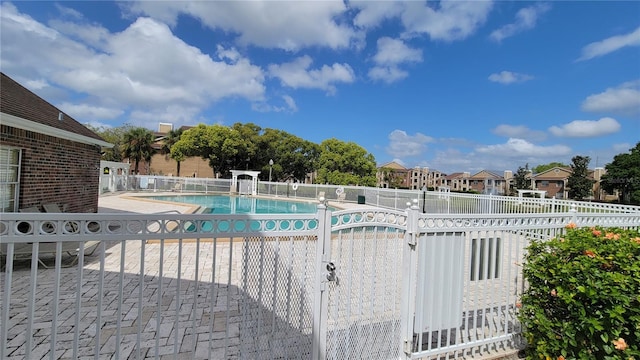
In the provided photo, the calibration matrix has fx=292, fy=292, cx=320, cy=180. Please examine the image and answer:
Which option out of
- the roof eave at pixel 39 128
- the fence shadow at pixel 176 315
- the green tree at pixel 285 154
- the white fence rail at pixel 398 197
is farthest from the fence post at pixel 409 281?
the green tree at pixel 285 154

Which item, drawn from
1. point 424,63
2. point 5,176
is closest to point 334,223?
point 5,176

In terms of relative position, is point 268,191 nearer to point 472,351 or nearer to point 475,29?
point 475,29

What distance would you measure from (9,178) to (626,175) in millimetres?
56427

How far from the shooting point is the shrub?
2.04m

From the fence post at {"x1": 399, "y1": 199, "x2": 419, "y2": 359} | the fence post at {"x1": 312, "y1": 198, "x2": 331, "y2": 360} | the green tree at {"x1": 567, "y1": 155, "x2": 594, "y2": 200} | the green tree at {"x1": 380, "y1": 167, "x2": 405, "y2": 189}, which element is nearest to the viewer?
the fence post at {"x1": 312, "y1": 198, "x2": 331, "y2": 360}

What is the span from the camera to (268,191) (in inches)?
989

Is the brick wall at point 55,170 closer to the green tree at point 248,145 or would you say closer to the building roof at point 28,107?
the building roof at point 28,107

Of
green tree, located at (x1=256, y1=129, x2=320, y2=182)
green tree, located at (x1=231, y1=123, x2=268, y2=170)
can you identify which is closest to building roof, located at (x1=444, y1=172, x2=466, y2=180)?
green tree, located at (x1=256, y1=129, x2=320, y2=182)

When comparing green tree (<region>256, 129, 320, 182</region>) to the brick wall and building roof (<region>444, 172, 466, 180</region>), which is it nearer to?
the brick wall

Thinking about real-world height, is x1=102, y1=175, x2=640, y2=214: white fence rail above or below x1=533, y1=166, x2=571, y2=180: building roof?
below

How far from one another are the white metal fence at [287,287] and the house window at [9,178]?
10.9 ft

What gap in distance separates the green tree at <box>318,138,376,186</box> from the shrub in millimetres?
30894

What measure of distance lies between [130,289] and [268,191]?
21125 mm

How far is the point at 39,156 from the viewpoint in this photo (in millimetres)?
6492
